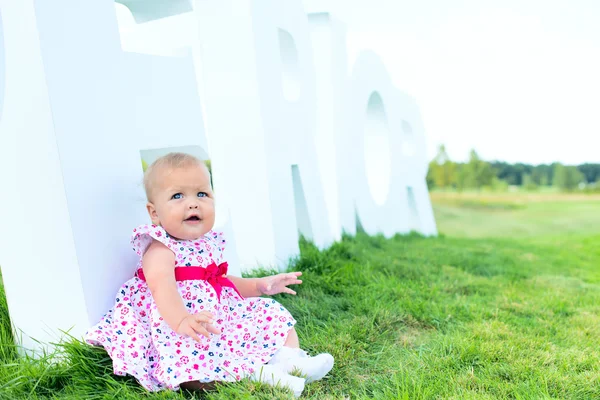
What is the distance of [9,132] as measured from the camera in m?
2.47

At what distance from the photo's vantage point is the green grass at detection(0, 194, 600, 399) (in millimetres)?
2260

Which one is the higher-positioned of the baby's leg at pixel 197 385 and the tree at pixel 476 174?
the tree at pixel 476 174

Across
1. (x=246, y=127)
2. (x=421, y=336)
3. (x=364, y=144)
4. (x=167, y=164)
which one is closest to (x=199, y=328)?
(x=167, y=164)

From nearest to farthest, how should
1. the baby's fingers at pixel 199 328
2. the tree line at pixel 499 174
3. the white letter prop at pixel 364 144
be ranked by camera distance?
1. the baby's fingers at pixel 199 328
2. the white letter prop at pixel 364 144
3. the tree line at pixel 499 174

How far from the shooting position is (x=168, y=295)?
7.33 ft

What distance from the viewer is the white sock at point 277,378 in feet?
7.22

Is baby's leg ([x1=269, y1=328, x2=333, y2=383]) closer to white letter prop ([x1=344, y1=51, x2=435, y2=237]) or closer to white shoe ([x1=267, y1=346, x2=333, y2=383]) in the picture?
white shoe ([x1=267, y1=346, x2=333, y2=383])

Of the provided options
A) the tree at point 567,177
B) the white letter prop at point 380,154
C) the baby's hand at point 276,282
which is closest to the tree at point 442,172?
the tree at point 567,177

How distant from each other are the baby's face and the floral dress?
0.06 meters

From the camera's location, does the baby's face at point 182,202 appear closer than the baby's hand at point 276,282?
Yes

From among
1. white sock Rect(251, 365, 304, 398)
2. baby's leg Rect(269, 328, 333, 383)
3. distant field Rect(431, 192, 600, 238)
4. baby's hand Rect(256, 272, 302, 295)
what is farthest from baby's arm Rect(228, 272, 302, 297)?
distant field Rect(431, 192, 600, 238)

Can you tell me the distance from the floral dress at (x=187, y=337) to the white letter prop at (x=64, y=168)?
0.48 ft

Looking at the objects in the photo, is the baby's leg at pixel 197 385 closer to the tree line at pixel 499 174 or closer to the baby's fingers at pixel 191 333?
the baby's fingers at pixel 191 333

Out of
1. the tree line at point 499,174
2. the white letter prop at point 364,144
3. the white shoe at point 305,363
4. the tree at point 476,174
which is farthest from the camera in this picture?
the tree at point 476,174
